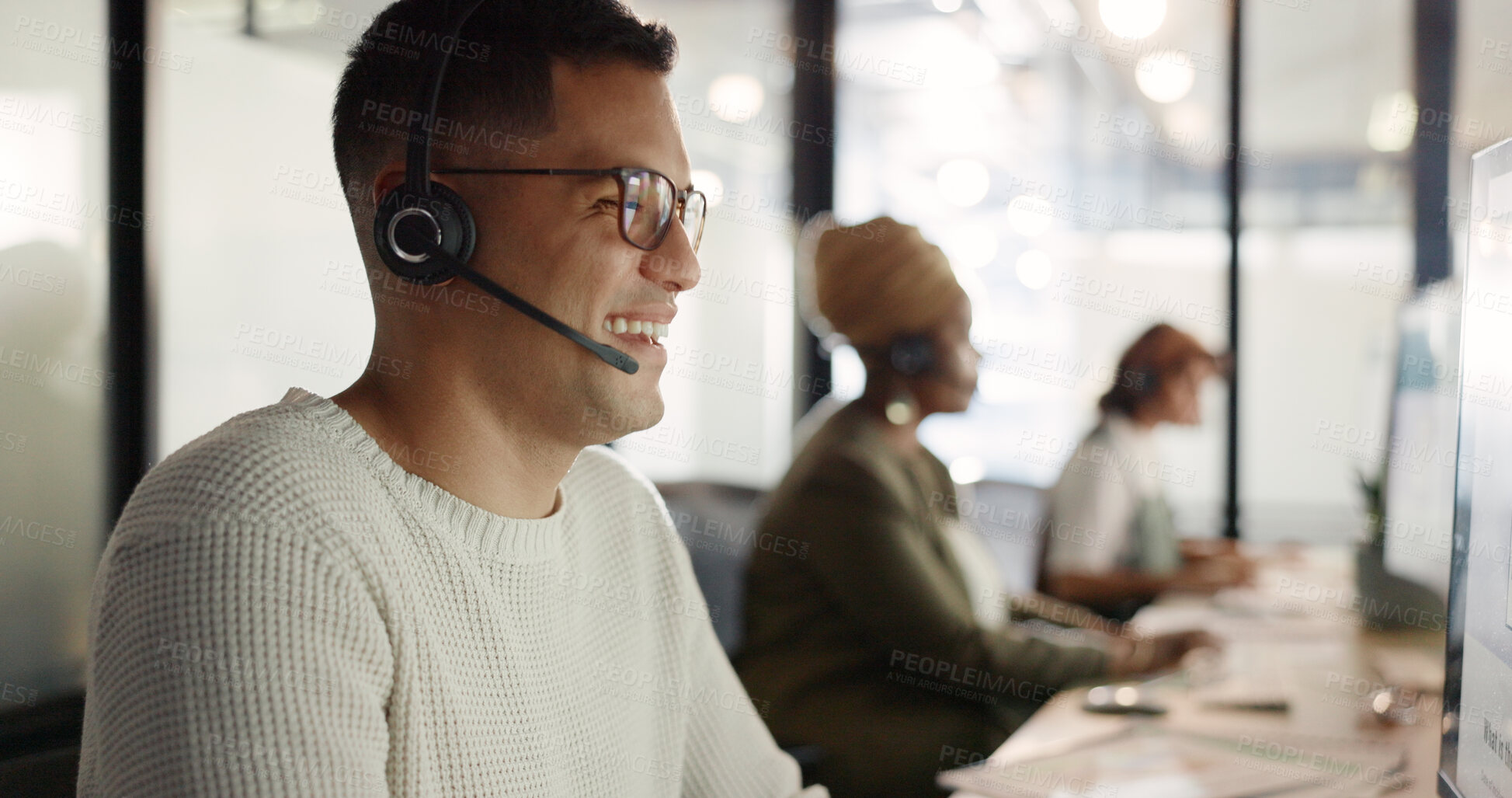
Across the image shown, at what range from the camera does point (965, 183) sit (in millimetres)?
4195

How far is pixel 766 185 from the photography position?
345 cm

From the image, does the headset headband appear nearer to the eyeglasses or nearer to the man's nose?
the eyeglasses

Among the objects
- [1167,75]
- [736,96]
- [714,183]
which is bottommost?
[714,183]

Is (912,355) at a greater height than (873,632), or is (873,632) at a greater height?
(912,355)

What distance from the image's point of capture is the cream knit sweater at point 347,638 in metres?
0.66

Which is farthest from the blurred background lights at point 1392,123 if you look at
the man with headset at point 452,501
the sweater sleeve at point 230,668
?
the sweater sleeve at point 230,668

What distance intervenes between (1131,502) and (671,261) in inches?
83.3

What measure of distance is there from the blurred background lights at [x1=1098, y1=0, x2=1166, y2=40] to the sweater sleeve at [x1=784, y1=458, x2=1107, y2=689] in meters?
2.66

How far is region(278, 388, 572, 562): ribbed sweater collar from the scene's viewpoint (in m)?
0.83

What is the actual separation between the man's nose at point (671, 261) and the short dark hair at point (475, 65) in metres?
0.15

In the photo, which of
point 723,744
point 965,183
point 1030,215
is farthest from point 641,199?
point 1030,215

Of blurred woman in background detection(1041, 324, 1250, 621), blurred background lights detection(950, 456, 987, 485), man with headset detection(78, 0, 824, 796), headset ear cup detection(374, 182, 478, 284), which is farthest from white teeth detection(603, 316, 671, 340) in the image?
blurred background lights detection(950, 456, 987, 485)

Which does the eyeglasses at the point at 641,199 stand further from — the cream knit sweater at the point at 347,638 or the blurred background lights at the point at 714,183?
the blurred background lights at the point at 714,183

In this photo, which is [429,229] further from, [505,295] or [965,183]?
[965,183]
